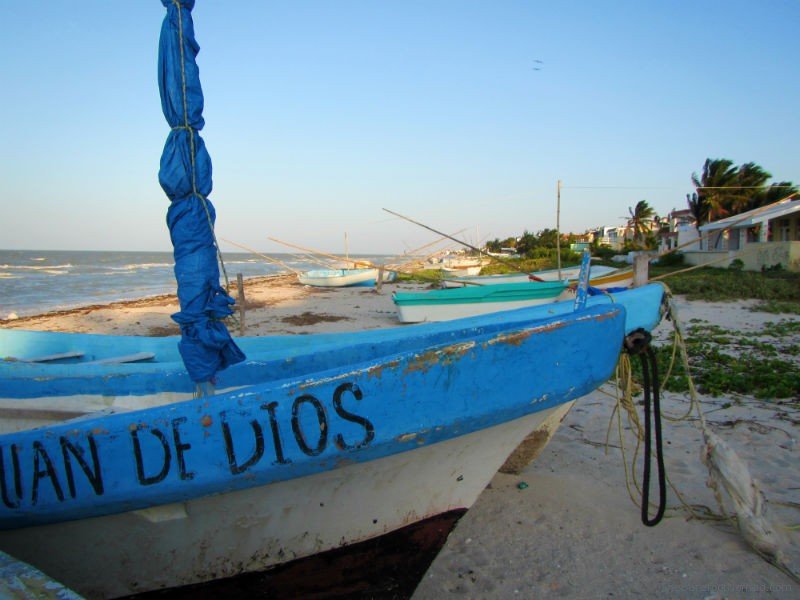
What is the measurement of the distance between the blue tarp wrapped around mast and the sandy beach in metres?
1.81

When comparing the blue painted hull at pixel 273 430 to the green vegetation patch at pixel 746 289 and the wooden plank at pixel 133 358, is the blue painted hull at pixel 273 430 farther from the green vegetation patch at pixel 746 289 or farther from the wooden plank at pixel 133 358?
the green vegetation patch at pixel 746 289

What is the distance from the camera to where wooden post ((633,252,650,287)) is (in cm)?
341

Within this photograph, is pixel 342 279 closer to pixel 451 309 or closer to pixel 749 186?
pixel 451 309

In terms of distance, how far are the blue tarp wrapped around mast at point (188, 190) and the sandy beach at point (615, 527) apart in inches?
71.2

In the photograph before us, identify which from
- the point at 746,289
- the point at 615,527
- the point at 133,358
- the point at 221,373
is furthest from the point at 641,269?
the point at 746,289

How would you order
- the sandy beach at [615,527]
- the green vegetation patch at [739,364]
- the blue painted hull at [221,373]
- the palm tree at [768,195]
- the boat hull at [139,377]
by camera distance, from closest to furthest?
the sandy beach at [615,527], the boat hull at [139,377], the blue painted hull at [221,373], the green vegetation patch at [739,364], the palm tree at [768,195]

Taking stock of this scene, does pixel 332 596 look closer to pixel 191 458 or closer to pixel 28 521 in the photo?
pixel 191 458

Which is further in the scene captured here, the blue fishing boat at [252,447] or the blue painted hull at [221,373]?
the blue painted hull at [221,373]

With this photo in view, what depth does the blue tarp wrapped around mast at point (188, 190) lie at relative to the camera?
2461 mm

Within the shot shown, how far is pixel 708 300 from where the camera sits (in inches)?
547

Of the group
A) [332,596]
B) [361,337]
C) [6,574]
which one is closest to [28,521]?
[6,574]

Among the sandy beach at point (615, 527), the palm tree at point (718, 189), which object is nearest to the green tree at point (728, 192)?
the palm tree at point (718, 189)

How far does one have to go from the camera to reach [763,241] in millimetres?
23312

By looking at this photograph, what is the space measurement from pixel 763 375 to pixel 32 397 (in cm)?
734
